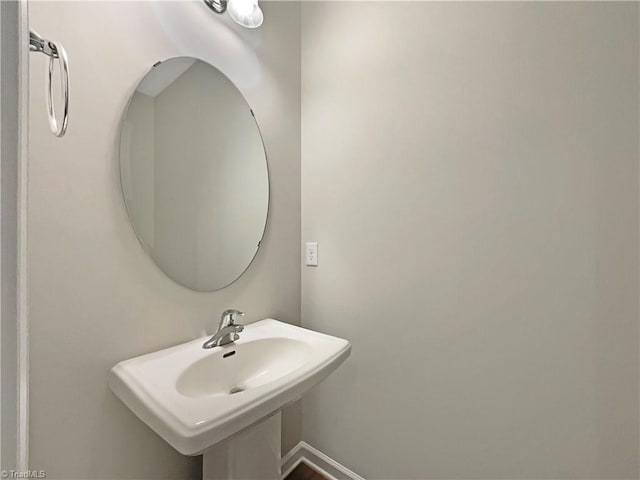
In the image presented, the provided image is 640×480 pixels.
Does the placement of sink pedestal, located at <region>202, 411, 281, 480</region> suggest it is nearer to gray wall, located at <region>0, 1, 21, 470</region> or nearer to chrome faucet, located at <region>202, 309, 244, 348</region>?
chrome faucet, located at <region>202, 309, 244, 348</region>

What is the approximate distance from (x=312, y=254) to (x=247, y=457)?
81 centimetres

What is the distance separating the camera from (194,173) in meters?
1.00

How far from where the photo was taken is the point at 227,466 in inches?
33.2

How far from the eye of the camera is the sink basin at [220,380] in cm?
59

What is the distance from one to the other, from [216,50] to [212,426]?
4.04ft

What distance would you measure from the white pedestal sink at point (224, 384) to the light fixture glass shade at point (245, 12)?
3.99 ft

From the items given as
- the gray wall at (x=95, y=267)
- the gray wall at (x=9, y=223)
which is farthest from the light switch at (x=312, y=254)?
the gray wall at (x=9, y=223)

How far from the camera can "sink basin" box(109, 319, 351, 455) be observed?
585 mm

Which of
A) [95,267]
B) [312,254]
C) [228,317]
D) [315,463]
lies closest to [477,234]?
[312,254]

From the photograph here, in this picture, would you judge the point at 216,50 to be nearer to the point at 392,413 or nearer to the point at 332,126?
the point at 332,126

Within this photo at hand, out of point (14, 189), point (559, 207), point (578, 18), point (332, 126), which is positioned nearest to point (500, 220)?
point (559, 207)

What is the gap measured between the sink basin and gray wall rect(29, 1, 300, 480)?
91mm

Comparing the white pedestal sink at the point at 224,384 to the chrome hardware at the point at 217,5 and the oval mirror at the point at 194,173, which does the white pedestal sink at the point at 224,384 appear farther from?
the chrome hardware at the point at 217,5

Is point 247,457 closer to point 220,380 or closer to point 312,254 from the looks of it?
point 220,380
